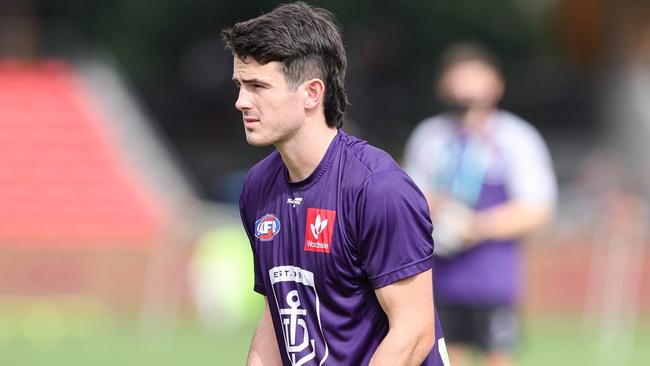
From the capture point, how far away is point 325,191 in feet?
14.7

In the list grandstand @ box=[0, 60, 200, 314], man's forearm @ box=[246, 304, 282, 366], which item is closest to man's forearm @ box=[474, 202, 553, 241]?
man's forearm @ box=[246, 304, 282, 366]

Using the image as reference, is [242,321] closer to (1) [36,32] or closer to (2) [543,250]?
(2) [543,250]

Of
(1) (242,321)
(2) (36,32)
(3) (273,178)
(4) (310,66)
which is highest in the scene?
(4) (310,66)

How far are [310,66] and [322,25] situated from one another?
0.46ft

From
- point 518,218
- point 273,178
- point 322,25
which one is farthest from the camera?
point 518,218

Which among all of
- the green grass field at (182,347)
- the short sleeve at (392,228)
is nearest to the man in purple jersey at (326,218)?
the short sleeve at (392,228)

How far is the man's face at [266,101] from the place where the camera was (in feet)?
14.5

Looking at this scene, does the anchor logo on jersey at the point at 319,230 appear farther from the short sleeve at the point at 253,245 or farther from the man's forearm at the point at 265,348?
the man's forearm at the point at 265,348

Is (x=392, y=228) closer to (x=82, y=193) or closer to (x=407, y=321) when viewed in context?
(x=407, y=321)

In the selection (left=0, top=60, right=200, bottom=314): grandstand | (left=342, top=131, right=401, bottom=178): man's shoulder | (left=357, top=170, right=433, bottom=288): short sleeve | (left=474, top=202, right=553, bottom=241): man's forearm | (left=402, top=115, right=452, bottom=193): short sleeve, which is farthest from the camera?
(left=0, top=60, right=200, bottom=314): grandstand

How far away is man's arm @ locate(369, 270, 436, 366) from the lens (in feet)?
14.2

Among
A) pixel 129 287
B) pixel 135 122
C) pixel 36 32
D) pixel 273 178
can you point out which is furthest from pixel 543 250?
pixel 273 178

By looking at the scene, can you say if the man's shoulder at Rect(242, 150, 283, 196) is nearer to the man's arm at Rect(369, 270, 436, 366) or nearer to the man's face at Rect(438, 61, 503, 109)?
the man's arm at Rect(369, 270, 436, 366)

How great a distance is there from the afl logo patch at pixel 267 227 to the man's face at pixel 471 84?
3610 millimetres
